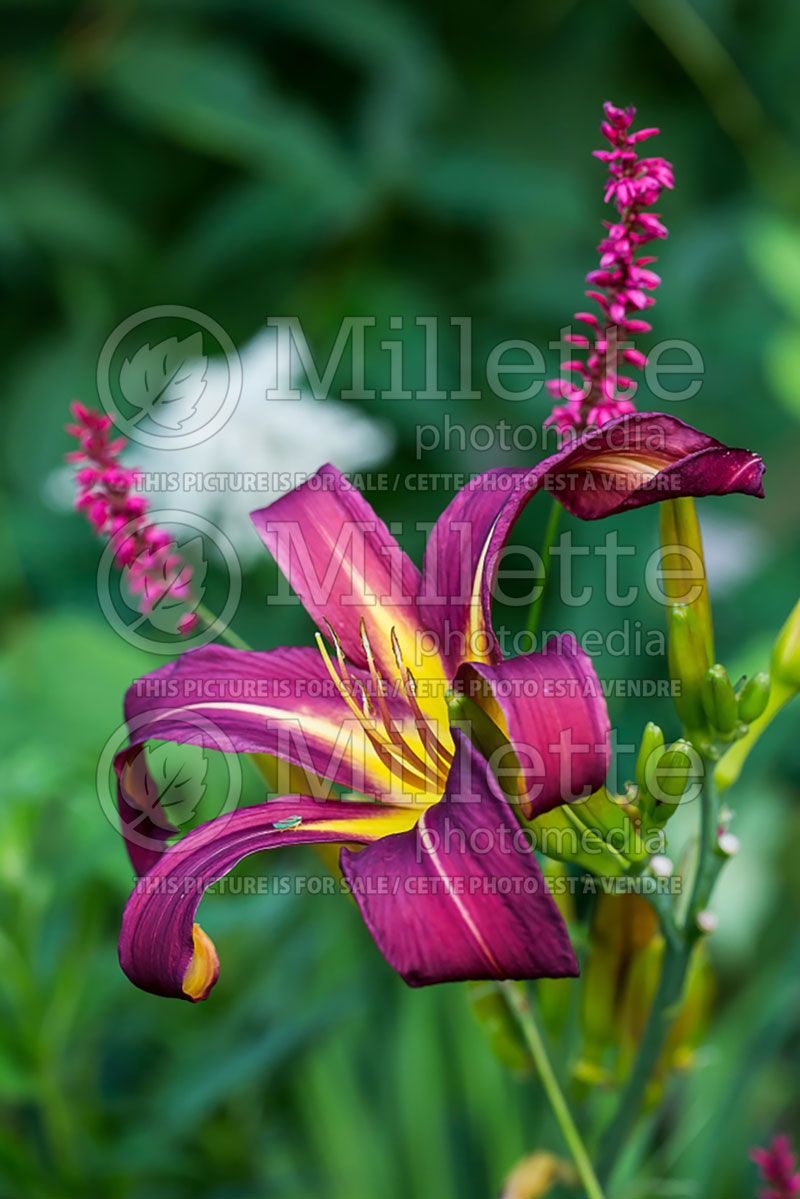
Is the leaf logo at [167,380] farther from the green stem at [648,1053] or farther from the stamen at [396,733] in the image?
the green stem at [648,1053]

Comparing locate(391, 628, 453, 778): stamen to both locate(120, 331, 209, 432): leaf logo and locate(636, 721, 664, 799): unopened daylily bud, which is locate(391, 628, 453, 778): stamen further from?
locate(120, 331, 209, 432): leaf logo

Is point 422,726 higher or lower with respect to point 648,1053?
higher

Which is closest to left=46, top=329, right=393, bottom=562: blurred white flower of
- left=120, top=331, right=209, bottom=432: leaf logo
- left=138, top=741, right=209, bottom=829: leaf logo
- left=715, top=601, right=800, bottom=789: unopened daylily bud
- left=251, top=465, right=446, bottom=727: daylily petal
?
left=120, top=331, right=209, bottom=432: leaf logo

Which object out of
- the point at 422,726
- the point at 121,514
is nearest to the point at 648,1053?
the point at 422,726

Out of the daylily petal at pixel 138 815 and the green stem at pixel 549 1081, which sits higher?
the daylily petal at pixel 138 815

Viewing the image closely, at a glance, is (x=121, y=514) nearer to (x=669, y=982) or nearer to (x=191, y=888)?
(x=191, y=888)

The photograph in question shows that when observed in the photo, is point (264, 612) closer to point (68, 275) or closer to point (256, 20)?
point (68, 275)

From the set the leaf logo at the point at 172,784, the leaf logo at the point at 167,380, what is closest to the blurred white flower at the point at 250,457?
the leaf logo at the point at 167,380
